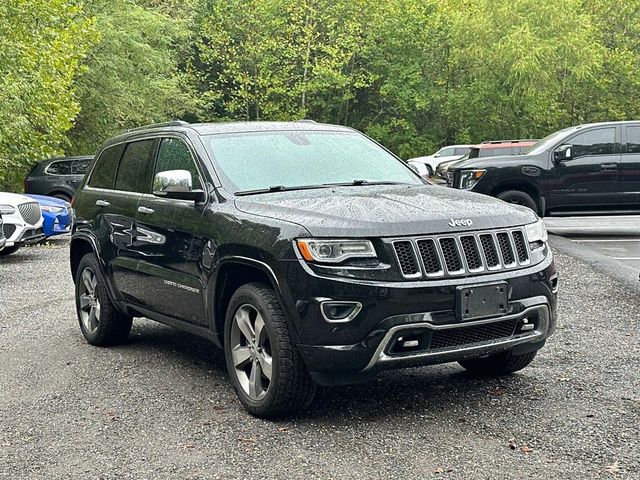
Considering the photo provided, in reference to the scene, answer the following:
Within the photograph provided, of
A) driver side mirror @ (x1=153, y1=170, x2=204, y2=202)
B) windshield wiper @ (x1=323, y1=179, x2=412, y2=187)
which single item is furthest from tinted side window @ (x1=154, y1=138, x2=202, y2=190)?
windshield wiper @ (x1=323, y1=179, x2=412, y2=187)

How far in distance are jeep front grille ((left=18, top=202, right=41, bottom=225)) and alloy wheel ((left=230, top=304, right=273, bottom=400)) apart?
10.9 metres

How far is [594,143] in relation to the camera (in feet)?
53.3

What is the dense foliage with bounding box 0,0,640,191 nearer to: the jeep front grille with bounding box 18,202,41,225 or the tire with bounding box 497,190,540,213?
the jeep front grille with bounding box 18,202,41,225

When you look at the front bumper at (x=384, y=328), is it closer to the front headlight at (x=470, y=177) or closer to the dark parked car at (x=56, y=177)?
the front headlight at (x=470, y=177)

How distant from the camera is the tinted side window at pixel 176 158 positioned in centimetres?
643

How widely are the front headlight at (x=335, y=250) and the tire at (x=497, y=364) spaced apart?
5.02ft

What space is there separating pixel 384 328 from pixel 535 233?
130 cm

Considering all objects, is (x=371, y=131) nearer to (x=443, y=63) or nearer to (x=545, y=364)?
(x=443, y=63)

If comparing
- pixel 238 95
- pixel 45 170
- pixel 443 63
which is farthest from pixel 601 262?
pixel 238 95

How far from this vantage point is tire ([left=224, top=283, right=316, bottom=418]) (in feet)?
17.3

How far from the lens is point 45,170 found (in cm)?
2411

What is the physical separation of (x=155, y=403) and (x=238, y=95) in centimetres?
4582

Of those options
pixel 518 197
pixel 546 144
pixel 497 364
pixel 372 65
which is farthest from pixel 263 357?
pixel 372 65

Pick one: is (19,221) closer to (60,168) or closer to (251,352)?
(60,168)
